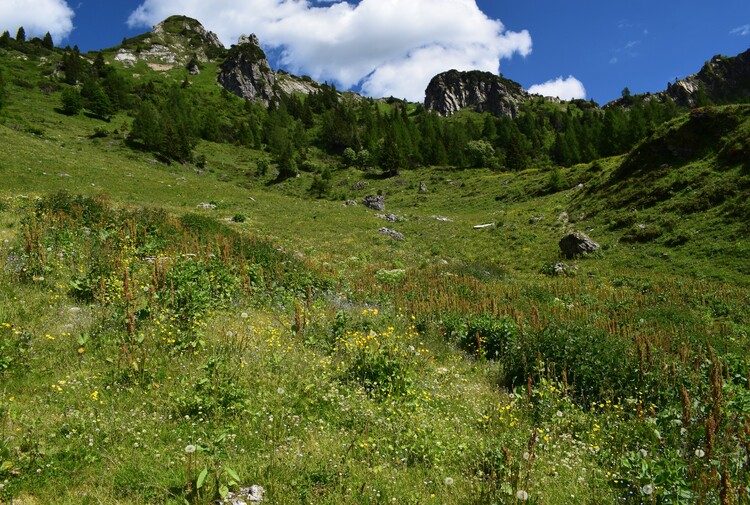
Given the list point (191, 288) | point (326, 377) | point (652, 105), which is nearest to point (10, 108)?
point (191, 288)

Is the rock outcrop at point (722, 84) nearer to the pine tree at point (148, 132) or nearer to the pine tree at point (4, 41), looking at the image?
the pine tree at point (148, 132)

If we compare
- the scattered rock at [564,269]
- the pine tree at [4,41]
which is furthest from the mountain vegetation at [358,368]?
the pine tree at [4,41]

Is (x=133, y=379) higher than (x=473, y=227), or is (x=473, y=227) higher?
(x=473, y=227)

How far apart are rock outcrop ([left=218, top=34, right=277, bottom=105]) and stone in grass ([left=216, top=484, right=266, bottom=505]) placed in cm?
17644

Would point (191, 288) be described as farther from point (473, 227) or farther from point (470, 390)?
point (473, 227)

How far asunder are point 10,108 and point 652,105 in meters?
126

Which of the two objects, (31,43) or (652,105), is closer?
(652,105)

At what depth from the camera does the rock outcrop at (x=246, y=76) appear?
16705 cm

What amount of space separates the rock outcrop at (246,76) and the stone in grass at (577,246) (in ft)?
520

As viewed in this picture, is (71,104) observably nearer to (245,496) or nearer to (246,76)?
(245,496)

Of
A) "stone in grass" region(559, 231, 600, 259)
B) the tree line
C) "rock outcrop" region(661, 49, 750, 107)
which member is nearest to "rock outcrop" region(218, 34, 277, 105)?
the tree line

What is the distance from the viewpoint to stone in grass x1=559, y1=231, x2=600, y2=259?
2753 cm

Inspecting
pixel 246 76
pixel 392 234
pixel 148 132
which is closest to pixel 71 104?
pixel 148 132

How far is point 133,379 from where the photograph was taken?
232 inches
